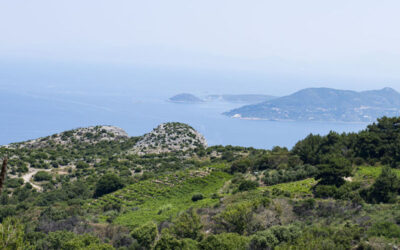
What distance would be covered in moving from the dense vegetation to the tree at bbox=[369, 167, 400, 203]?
0.08 meters

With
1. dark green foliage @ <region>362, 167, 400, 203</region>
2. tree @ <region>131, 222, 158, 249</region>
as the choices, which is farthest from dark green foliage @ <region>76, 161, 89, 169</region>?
dark green foliage @ <region>362, 167, 400, 203</region>

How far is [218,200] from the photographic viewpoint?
32906 mm

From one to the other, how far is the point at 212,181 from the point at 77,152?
32708 mm

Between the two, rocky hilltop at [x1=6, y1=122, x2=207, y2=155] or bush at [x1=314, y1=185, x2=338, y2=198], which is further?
rocky hilltop at [x1=6, y1=122, x2=207, y2=155]

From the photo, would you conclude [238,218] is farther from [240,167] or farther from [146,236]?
[240,167]

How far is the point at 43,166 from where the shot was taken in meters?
52.7

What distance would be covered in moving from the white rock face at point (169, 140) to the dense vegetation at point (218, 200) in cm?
840

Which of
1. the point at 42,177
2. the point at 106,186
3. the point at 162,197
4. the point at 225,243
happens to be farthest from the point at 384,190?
the point at 42,177

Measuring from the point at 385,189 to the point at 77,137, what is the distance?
197 feet

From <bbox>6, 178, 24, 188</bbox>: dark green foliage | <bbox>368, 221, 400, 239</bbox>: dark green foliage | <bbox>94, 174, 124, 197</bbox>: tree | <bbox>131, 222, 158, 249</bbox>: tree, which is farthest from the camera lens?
<bbox>6, 178, 24, 188</bbox>: dark green foliage

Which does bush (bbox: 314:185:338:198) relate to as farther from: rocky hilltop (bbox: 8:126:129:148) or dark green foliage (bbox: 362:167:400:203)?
rocky hilltop (bbox: 8:126:129:148)

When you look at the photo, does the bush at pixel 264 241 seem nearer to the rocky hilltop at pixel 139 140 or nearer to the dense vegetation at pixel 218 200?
the dense vegetation at pixel 218 200

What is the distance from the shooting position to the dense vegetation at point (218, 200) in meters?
21.3

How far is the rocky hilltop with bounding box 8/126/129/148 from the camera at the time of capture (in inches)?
2809
